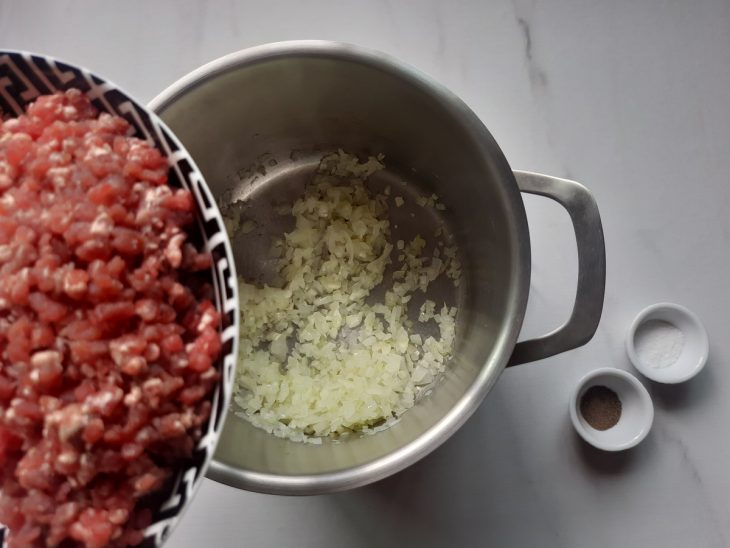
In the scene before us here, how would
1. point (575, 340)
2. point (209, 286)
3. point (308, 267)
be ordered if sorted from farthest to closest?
point (308, 267) < point (575, 340) < point (209, 286)

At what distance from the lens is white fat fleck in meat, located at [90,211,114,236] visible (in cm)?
79

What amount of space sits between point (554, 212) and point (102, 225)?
112cm

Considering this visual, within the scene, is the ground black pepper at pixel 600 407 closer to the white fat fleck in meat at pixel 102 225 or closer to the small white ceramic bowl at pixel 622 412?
the small white ceramic bowl at pixel 622 412

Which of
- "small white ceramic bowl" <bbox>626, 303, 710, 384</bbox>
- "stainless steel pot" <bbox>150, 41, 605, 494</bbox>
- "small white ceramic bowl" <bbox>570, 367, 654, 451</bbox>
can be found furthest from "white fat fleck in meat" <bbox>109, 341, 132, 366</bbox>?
"small white ceramic bowl" <bbox>626, 303, 710, 384</bbox>

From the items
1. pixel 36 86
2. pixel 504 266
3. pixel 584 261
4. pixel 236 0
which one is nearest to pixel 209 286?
pixel 36 86

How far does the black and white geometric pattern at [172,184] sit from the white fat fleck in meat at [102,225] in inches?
5.2

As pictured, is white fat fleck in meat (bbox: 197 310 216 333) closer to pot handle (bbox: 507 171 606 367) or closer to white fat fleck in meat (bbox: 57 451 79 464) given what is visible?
white fat fleck in meat (bbox: 57 451 79 464)

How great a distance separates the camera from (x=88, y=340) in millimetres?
798

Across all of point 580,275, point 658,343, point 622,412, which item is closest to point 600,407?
point 622,412

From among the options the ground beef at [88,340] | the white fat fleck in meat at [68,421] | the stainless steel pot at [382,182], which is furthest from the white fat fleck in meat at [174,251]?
the stainless steel pot at [382,182]

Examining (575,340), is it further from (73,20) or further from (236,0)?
(73,20)

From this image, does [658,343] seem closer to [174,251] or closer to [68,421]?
[174,251]

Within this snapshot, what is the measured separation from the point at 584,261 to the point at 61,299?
2.99 feet

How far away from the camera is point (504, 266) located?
125 centimetres
